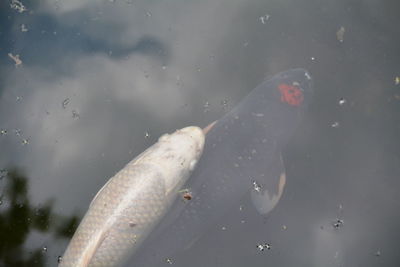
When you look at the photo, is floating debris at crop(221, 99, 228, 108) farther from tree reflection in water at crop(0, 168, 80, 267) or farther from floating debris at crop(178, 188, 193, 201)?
tree reflection in water at crop(0, 168, 80, 267)

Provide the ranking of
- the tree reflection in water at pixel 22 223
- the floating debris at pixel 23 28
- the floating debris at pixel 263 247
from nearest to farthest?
the tree reflection in water at pixel 22 223
the floating debris at pixel 263 247
the floating debris at pixel 23 28

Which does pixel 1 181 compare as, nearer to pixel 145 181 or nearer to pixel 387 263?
pixel 145 181

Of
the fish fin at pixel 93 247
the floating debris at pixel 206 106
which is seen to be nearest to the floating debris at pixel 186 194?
the fish fin at pixel 93 247

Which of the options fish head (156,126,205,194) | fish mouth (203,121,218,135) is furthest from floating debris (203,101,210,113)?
fish head (156,126,205,194)

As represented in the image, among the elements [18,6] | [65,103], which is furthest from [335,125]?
[18,6]

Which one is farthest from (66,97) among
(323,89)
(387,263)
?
(387,263)

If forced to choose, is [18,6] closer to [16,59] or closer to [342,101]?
[16,59]

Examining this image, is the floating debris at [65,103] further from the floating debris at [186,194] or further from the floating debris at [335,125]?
the floating debris at [335,125]
